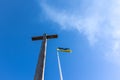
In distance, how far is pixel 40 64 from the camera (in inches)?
360

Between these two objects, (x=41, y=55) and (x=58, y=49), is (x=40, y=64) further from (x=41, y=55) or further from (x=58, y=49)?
(x=58, y=49)

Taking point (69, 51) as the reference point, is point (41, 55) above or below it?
below

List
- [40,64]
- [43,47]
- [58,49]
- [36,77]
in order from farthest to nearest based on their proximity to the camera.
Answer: [58,49], [43,47], [40,64], [36,77]

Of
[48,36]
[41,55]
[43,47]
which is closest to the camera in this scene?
[41,55]

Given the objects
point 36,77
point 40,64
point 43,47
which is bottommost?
point 36,77

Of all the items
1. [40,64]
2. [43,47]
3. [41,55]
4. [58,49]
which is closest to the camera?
[40,64]

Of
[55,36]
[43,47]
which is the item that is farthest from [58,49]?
[43,47]

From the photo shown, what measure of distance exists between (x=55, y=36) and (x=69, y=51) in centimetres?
262

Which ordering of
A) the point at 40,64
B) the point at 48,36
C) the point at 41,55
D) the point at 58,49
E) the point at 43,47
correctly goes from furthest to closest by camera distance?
the point at 58,49 → the point at 48,36 → the point at 43,47 → the point at 41,55 → the point at 40,64

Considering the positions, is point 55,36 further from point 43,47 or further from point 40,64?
point 40,64

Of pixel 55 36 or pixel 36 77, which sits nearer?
pixel 36 77

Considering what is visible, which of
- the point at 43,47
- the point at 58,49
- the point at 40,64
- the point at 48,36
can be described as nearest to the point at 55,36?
the point at 48,36

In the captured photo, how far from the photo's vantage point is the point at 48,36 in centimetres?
1311

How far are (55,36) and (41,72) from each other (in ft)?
16.4
